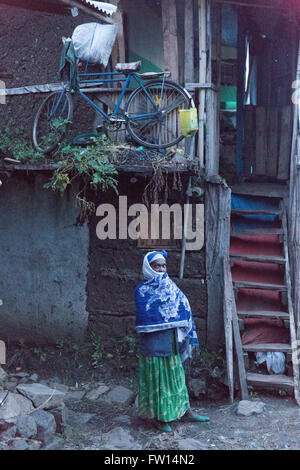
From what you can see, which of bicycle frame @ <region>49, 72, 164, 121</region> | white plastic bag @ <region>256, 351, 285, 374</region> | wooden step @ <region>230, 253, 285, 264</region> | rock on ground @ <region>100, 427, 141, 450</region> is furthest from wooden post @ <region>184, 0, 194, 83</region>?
rock on ground @ <region>100, 427, 141, 450</region>

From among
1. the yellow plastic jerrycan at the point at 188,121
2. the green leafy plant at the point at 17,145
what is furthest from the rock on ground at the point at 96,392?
the yellow plastic jerrycan at the point at 188,121

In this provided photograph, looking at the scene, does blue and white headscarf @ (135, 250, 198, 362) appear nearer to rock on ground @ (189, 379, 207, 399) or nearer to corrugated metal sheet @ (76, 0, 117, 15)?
rock on ground @ (189, 379, 207, 399)

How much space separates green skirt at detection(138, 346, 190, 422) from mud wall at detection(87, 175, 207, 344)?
205 centimetres

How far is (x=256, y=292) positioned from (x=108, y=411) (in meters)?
2.99

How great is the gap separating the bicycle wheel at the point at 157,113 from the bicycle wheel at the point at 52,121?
3.20 feet

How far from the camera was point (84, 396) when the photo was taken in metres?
7.00

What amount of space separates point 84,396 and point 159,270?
239 centimetres

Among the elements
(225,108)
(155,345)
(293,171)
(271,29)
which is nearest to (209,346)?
(155,345)

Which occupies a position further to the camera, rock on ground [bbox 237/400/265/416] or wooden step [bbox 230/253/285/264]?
wooden step [bbox 230/253/285/264]

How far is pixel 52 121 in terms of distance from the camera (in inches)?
310

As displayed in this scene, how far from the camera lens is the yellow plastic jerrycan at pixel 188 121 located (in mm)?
6941

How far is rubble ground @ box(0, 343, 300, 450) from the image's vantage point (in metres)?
5.36

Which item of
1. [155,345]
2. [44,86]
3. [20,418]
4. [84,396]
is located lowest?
[84,396]

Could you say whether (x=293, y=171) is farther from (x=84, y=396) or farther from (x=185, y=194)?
(x=84, y=396)
